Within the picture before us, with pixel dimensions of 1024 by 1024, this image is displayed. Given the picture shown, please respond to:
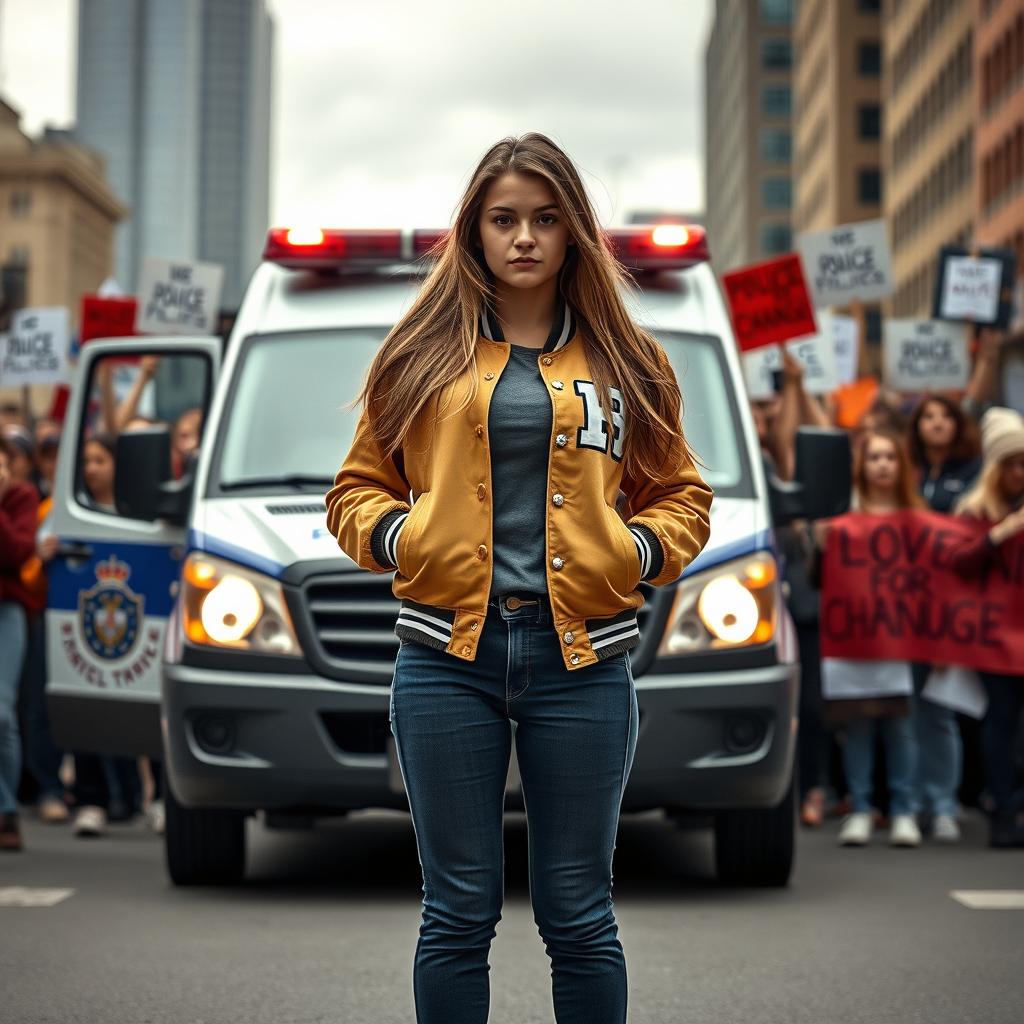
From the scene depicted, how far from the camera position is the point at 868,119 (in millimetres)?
105188

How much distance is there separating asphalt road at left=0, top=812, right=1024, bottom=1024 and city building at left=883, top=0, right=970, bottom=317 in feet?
205

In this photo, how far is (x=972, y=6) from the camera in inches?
2790

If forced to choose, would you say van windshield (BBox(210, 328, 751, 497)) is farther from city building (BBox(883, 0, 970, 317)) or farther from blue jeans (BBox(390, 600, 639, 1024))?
city building (BBox(883, 0, 970, 317))

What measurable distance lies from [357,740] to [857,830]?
3.28 metres

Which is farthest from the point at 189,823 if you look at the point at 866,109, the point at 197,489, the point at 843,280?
the point at 866,109

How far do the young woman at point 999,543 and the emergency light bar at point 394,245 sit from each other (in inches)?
98.3

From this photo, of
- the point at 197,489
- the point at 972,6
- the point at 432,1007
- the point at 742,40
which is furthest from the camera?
the point at 742,40

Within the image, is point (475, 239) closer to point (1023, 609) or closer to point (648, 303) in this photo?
point (648, 303)

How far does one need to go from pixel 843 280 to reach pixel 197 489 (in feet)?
27.9

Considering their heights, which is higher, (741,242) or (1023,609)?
(741,242)

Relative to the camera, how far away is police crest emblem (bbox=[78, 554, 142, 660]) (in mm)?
9039

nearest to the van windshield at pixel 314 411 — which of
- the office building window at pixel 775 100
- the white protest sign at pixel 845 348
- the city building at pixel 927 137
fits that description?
the white protest sign at pixel 845 348

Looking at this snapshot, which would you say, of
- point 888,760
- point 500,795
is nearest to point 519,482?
point 500,795

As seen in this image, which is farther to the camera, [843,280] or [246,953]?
[843,280]
